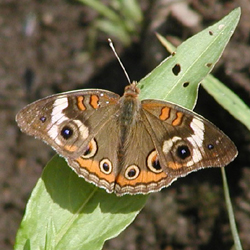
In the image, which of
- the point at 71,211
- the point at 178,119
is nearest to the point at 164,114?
the point at 178,119

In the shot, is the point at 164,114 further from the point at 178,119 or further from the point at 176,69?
the point at 176,69

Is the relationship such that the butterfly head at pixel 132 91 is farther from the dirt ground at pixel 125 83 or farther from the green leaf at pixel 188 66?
the dirt ground at pixel 125 83

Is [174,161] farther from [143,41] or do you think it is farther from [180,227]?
[143,41]

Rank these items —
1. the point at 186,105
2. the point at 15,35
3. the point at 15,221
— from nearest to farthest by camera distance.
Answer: the point at 186,105, the point at 15,221, the point at 15,35

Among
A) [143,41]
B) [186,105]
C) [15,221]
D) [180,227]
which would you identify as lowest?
[15,221]

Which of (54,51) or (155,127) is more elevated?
(155,127)

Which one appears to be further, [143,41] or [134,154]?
[143,41]

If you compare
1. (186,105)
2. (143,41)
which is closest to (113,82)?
(143,41)
